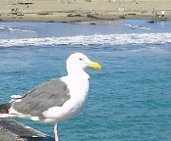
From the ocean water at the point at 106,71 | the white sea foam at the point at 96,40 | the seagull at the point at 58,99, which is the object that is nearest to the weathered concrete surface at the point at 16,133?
the seagull at the point at 58,99

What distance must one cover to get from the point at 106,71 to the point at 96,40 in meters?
14.0

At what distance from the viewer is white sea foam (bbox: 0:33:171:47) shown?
3697cm

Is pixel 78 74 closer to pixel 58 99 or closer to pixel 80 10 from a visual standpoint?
pixel 58 99

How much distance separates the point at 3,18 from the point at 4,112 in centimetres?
4477

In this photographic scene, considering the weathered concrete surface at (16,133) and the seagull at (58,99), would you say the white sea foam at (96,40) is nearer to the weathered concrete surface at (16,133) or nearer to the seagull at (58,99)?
the weathered concrete surface at (16,133)

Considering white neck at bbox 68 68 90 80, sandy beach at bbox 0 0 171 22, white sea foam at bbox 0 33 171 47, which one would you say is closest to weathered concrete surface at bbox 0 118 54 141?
white neck at bbox 68 68 90 80

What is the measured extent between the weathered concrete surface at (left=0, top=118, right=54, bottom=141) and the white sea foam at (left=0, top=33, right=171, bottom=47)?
26428mm

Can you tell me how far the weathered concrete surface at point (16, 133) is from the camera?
29.0ft

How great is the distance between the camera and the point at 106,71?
82.8 ft

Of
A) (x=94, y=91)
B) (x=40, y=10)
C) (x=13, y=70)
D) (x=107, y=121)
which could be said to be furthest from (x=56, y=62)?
(x=40, y=10)

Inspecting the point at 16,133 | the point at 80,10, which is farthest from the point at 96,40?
the point at 16,133

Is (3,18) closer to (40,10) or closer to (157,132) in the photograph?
(40,10)

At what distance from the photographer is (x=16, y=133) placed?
29.9 feet

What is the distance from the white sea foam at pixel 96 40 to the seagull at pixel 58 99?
27621 mm
